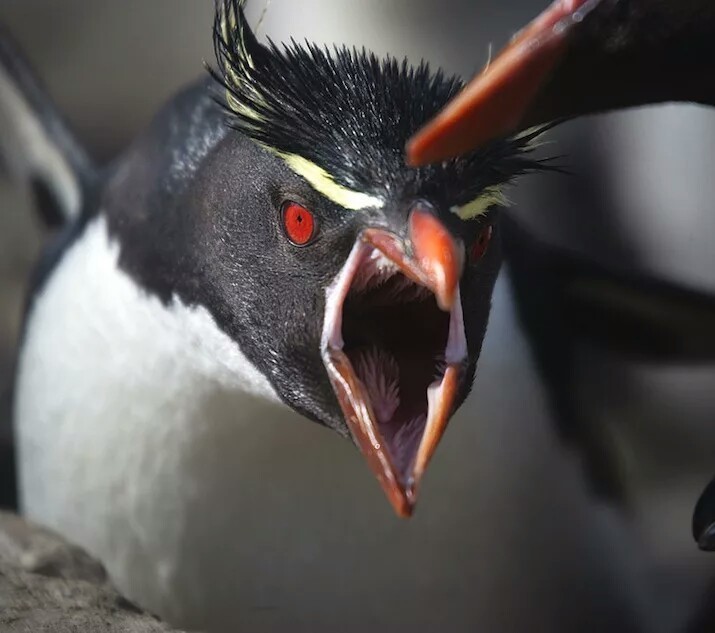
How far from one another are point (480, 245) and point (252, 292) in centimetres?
18

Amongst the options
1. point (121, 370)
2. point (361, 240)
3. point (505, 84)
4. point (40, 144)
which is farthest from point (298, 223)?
point (40, 144)

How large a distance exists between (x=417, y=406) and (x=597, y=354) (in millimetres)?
337

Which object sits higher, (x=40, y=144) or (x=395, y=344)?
(x=40, y=144)

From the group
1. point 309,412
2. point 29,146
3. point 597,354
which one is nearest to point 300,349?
point 309,412

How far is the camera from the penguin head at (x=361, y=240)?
563 mm

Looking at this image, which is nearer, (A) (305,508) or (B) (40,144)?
(A) (305,508)

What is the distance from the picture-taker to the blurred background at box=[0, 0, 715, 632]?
2.65 ft

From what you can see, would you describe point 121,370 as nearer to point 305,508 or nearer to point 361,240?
point 305,508

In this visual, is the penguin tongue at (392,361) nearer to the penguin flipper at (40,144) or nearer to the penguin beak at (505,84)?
the penguin beak at (505,84)

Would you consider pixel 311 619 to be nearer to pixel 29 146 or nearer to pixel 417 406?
pixel 417 406

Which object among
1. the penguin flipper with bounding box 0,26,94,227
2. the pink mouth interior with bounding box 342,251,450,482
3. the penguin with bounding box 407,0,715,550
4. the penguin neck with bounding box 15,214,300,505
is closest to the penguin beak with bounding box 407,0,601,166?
the penguin with bounding box 407,0,715,550

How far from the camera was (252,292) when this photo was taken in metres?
0.69

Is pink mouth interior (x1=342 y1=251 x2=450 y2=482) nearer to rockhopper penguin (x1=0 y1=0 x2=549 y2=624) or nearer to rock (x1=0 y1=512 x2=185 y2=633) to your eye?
rockhopper penguin (x1=0 y1=0 x2=549 y2=624)

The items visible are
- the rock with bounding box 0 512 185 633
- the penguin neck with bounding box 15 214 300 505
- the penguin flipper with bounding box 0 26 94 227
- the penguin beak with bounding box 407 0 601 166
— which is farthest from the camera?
the penguin flipper with bounding box 0 26 94 227
